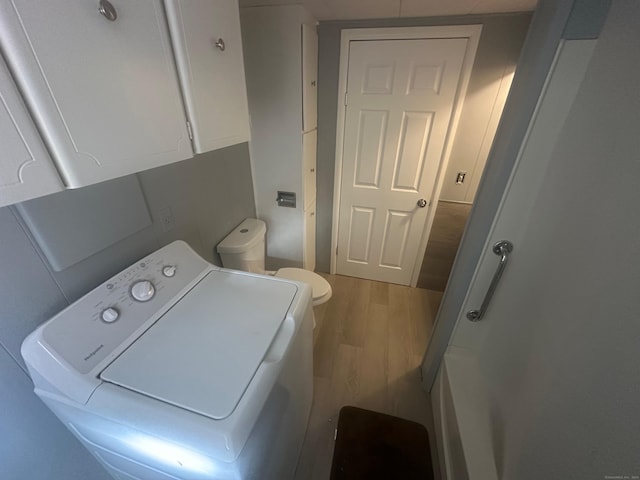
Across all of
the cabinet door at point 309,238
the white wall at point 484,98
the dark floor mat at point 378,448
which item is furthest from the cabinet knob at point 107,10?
the white wall at point 484,98

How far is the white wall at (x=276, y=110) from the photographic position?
5.00 feet

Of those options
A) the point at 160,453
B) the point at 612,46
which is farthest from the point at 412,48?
the point at 160,453

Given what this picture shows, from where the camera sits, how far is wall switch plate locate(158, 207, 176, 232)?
1.11 metres

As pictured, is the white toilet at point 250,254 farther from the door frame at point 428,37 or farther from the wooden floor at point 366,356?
the door frame at point 428,37

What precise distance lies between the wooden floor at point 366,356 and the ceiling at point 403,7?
2109 millimetres

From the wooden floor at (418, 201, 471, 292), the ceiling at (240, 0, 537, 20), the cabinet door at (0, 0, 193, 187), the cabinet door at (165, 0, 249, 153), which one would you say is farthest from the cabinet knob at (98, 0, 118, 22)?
the wooden floor at (418, 201, 471, 292)

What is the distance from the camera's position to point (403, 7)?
1.44 m

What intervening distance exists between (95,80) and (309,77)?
1.47 m

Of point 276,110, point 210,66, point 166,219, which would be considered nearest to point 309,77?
point 276,110

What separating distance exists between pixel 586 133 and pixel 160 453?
149 cm

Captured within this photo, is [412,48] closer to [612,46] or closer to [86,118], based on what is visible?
[612,46]

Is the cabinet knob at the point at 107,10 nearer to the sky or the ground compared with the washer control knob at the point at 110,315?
nearer to the sky

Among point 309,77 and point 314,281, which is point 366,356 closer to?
point 314,281

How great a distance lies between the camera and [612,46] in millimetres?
698
